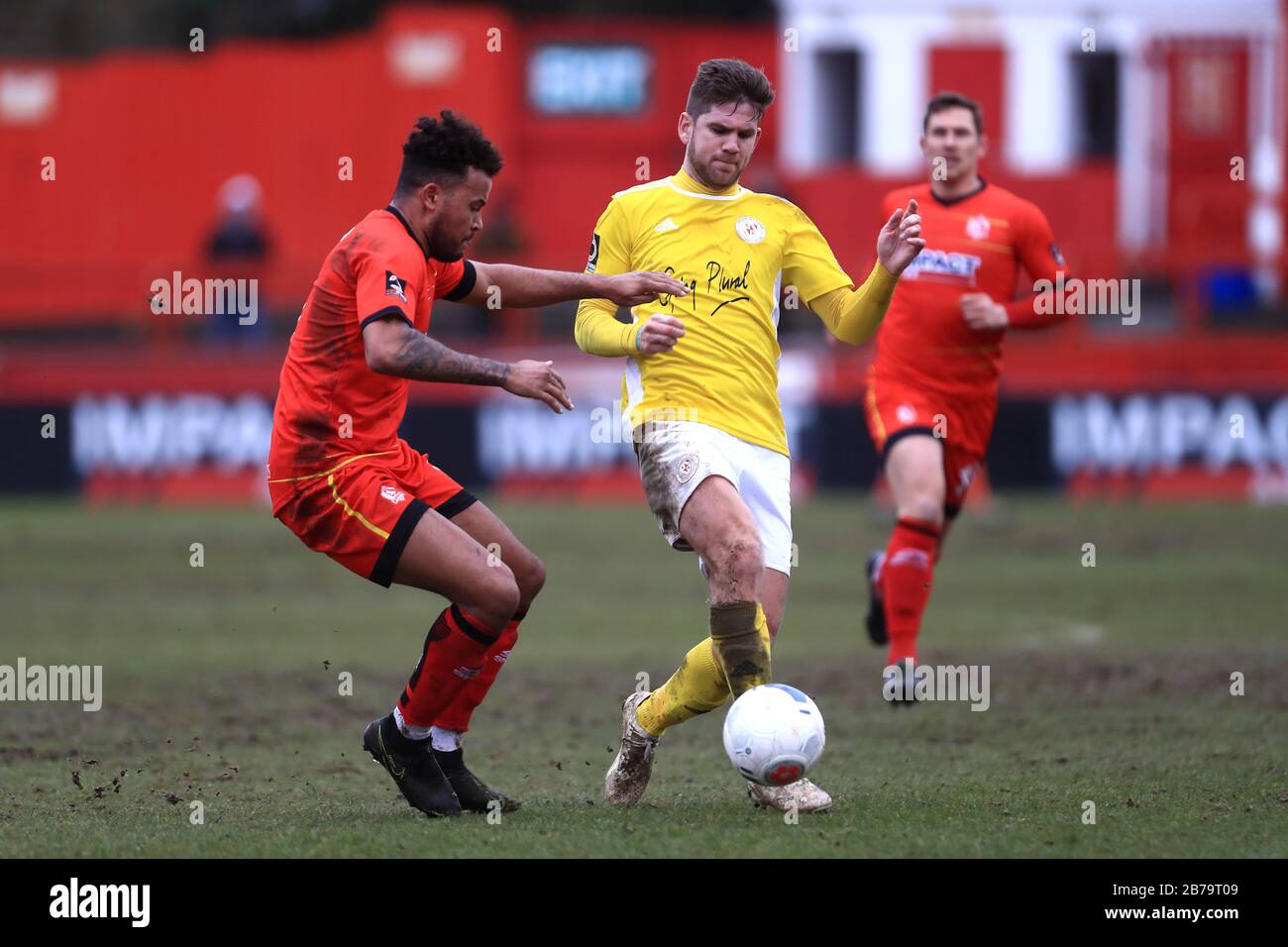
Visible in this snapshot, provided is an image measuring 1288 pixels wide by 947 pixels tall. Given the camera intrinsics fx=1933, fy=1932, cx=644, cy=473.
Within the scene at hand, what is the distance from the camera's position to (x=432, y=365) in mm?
6648

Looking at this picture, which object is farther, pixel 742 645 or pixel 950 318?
pixel 950 318

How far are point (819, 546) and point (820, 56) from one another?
39.2 feet

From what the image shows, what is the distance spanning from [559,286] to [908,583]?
10.2ft

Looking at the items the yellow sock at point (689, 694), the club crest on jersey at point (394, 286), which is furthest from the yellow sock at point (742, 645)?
the club crest on jersey at point (394, 286)

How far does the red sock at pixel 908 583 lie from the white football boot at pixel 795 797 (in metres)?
2.67

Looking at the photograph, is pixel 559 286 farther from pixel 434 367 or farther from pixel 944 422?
pixel 944 422

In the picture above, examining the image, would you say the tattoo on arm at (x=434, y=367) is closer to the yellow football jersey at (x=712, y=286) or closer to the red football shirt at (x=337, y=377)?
the red football shirt at (x=337, y=377)

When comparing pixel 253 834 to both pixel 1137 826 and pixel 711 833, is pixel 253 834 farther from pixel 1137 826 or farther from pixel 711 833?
pixel 1137 826

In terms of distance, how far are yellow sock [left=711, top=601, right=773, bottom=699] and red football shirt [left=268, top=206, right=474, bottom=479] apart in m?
1.45

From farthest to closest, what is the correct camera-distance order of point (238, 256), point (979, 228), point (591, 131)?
point (591, 131)
point (238, 256)
point (979, 228)

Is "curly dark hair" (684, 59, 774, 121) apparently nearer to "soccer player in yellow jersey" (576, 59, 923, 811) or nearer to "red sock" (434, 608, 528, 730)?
"soccer player in yellow jersey" (576, 59, 923, 811)

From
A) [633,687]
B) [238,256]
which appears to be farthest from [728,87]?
[238,256]

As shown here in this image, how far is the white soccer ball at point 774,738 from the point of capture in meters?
6.70
